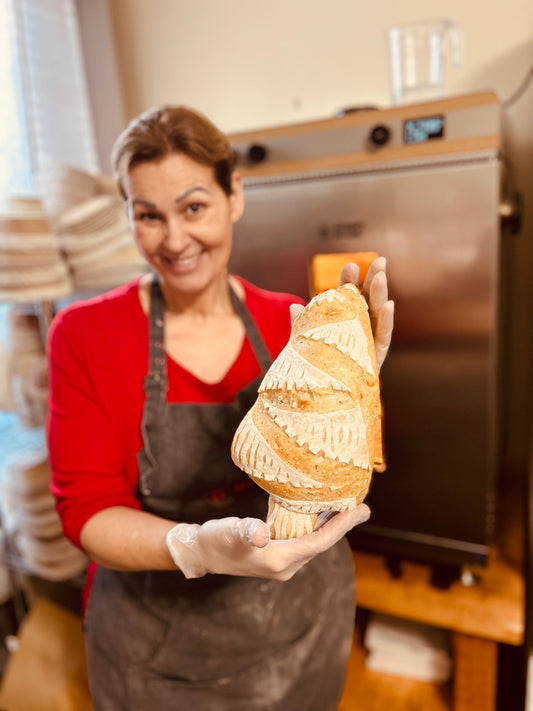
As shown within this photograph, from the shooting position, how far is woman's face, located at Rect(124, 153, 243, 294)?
548 millimetres

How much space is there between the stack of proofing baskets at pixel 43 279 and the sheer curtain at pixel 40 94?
43 centimetres

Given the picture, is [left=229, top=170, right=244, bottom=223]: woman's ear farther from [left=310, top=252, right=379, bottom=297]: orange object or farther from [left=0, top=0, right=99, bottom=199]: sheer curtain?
[left=0, top=0, right=99, bottom=199]: sheer curtain

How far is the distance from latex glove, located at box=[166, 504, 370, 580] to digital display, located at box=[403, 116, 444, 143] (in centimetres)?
69

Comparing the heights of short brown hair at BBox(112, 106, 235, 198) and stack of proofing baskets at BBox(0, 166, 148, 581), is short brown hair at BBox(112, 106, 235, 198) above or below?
above

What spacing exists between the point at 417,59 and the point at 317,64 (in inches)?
22.9

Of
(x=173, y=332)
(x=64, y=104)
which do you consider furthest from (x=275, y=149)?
(x=64, y=104)

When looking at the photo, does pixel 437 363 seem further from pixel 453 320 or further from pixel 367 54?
pixel 367 54

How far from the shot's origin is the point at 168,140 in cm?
56

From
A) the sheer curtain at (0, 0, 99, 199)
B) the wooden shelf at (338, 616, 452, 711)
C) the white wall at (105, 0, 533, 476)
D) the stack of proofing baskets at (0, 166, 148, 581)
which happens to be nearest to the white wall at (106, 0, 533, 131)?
the white wall at (105, 0, 533, 476)

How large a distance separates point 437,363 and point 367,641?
71 centimetres

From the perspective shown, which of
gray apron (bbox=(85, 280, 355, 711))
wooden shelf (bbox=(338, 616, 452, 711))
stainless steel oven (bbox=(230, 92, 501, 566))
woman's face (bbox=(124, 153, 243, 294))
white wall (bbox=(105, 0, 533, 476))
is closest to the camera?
woman's face (bbox=(124, 153, 243, 294))

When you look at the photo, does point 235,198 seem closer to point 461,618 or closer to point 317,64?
point 461,618

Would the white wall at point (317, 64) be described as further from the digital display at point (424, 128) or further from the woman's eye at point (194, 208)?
the woman's eye at point (194, 208)

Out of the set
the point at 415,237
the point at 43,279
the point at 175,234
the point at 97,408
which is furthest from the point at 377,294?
the point at 43,279
